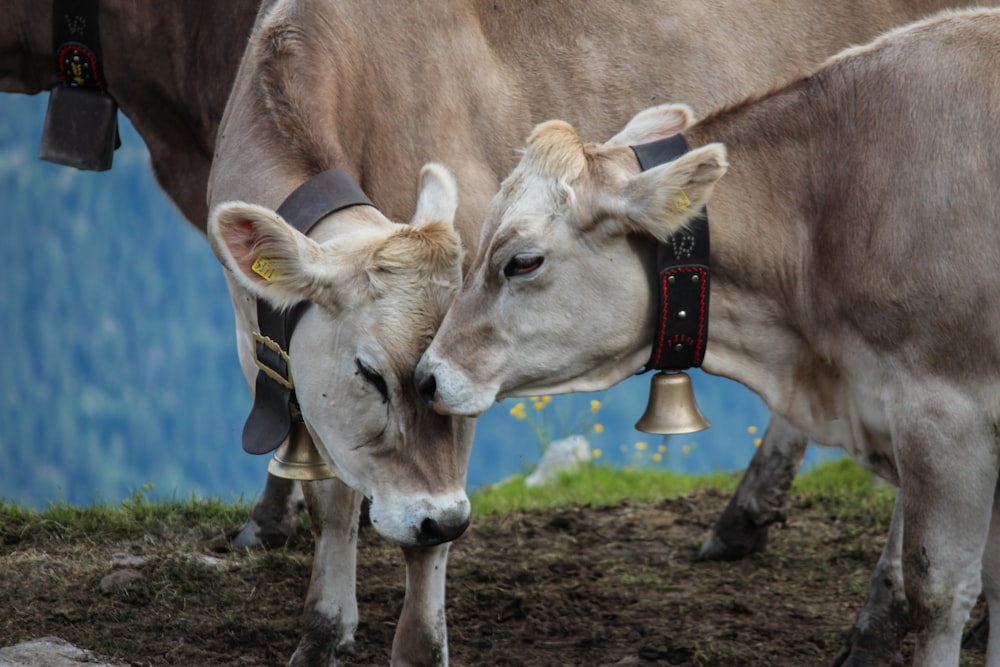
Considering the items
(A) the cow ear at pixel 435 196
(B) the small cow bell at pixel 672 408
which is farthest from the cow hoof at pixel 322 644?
(A) the cow ear at pixel 435 196

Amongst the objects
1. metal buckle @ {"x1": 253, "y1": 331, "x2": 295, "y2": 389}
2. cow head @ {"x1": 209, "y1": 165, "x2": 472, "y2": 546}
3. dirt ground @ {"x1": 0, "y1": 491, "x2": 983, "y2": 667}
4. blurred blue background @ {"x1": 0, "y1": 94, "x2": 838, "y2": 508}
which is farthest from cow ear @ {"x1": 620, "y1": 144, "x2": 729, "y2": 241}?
blurred blue background @ {"x1": 0, "y1": 94, "x2": 838, "y2": 508}

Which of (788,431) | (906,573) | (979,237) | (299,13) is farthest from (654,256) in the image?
(788,431)

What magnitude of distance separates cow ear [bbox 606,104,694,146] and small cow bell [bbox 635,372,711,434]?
0.79 m

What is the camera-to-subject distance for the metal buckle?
4.54m

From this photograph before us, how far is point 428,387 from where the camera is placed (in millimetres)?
4199

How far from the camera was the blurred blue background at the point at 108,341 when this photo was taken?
7.71 meters

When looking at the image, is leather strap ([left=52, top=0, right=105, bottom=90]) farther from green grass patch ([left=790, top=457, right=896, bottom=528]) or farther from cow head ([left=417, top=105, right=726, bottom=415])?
green grass patch ([left=790, top=457, right=896, bottom=528])

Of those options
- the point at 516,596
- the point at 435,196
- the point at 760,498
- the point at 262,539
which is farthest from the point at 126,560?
the point at 760,498

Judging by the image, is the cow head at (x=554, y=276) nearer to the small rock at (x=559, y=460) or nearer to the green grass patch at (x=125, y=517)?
the green grass patch at (x=125, y=517)

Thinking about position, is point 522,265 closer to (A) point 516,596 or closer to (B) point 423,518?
(B) point 423,518

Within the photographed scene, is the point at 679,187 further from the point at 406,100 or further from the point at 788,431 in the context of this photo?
the point at 788,431

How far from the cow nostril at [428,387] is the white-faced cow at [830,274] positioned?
1 cm

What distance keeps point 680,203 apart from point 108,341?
4.67m

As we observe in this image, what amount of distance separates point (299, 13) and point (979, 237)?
247 centimetres
